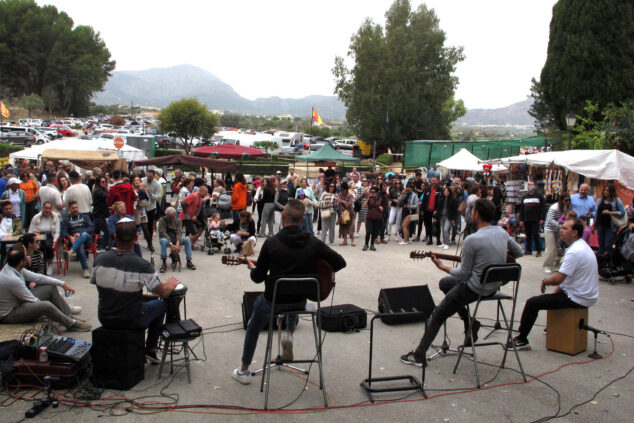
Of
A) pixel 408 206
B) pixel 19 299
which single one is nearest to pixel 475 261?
pixel 19 299

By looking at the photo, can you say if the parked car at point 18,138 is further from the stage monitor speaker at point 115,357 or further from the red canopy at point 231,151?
the stage monitor speaker at point 115,357

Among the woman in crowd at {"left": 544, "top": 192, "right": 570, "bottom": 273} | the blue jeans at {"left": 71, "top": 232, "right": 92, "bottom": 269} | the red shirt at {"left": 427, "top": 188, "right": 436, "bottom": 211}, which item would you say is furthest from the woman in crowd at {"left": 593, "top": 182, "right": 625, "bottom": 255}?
the blue jeans at {"left": 71, "top": 232, "right": 92, "bottom": 269}

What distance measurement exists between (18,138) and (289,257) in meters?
47.6

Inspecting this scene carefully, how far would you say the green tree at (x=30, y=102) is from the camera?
7369 cm

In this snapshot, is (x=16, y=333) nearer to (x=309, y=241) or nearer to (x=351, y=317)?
(x=309, y=241)

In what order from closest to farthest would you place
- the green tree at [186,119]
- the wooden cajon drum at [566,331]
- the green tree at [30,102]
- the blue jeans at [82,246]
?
the wooden cajon drum at [566,331]
the blue jeans at [82,246]
the green tree at [186,119]
the green tree at [30,102]

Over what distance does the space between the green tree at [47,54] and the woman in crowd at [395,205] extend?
3080 inches

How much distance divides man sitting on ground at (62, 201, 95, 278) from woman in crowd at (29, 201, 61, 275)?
243 millimetres

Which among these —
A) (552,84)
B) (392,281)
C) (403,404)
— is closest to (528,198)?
(392,281)

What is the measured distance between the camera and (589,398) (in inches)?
193

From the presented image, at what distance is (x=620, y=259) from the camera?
9.98 m

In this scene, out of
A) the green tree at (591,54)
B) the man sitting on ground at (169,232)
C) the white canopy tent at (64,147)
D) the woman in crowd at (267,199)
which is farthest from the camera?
the green tree at (591,54)

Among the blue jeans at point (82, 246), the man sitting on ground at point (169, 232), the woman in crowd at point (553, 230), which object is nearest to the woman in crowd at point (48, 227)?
the blue jeans at point (82, 246)

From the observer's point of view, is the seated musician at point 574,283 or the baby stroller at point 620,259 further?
the baby stroller at point 620,259
